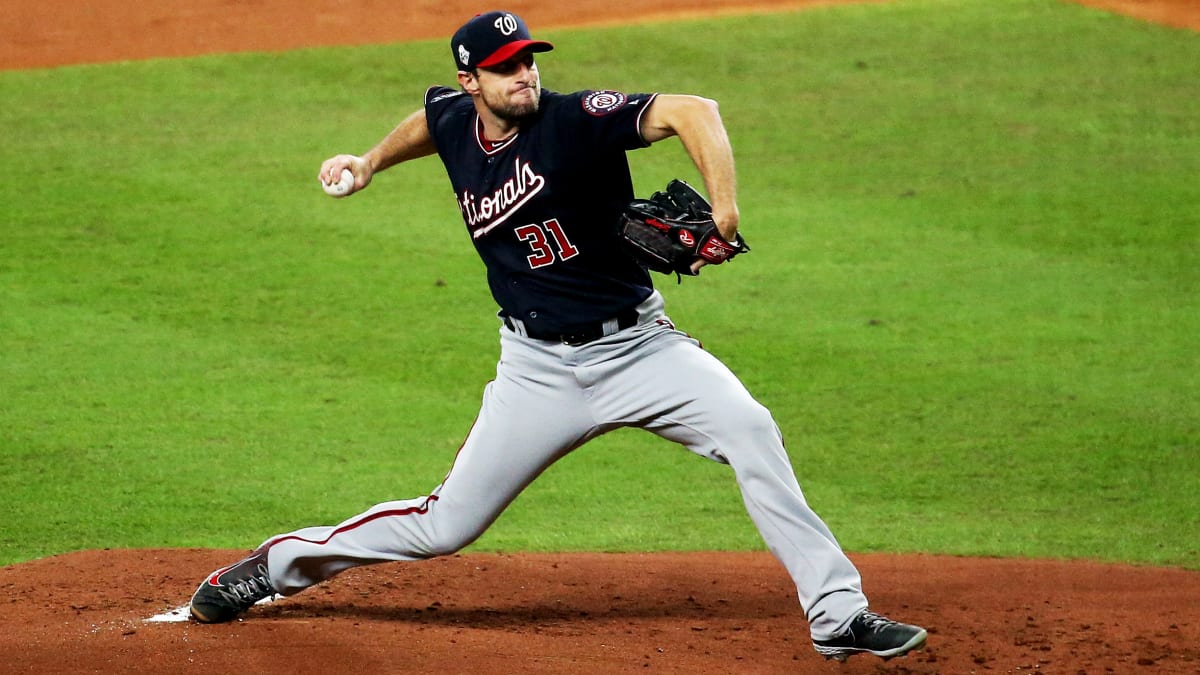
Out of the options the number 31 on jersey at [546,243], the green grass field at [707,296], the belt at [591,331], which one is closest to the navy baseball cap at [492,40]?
the number 31 on jersey at [546,243]

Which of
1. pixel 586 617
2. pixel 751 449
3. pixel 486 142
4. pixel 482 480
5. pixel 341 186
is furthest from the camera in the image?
pixel 586 617

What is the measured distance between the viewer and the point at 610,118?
408 centimetres

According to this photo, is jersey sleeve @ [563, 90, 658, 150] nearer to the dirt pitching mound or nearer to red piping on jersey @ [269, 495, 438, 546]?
red piping on jersey @ [269, 495, 438, 546]

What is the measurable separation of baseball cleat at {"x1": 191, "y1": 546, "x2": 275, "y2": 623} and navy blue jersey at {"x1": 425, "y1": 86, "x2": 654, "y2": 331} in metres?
1.08

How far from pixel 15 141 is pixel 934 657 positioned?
27.0 feet

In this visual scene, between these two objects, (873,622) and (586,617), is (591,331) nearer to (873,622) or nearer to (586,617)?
(586,617)

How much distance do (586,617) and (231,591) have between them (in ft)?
3.47

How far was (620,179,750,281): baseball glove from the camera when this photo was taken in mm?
3928

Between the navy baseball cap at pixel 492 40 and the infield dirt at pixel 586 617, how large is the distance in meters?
1.60

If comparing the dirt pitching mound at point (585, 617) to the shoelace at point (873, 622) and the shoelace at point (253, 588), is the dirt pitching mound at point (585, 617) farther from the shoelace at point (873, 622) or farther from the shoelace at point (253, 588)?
the shoelace at point (873, 622)

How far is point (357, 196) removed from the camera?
999cm

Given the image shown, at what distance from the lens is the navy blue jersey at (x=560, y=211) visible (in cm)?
416

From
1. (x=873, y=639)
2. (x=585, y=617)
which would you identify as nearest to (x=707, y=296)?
(x=585, y=617)

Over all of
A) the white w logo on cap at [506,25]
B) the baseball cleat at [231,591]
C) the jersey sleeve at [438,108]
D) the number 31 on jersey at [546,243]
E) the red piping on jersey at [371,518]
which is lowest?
the baseball cleat at [231,591]
